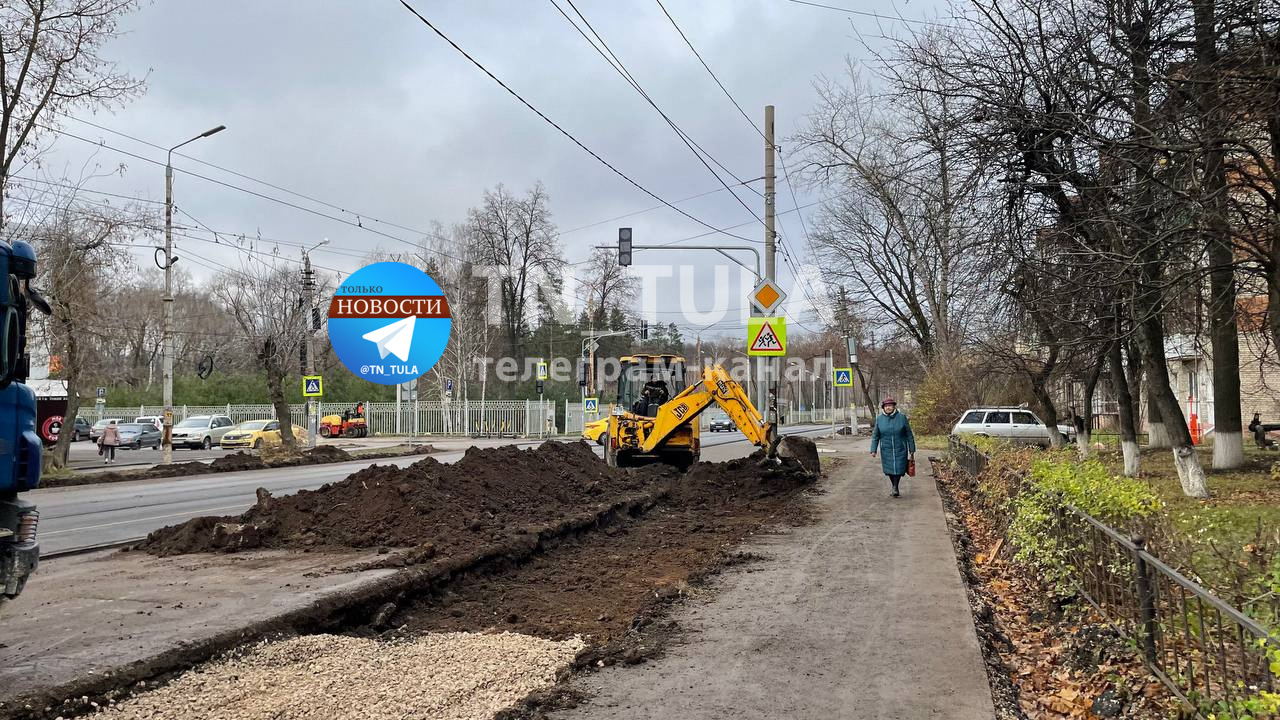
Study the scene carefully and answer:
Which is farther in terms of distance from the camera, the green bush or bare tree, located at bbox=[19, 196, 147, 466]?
bare tree, located at bbox=[19, 196, 147, 466]

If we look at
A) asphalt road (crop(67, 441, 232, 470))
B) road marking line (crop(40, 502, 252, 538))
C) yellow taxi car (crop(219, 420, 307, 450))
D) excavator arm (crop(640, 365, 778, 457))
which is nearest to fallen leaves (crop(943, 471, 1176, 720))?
excavator arm (crop(640, 365, 778, 457))

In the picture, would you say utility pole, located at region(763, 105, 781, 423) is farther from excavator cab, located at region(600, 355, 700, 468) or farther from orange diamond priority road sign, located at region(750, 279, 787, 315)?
excavator cab, located at region(600, 355, 700, 468)

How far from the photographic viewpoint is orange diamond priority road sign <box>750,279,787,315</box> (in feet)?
64.1

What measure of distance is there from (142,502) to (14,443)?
530 inches

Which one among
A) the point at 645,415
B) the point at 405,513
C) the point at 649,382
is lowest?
the point at 405,513

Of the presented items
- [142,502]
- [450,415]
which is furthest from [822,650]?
[450,415]

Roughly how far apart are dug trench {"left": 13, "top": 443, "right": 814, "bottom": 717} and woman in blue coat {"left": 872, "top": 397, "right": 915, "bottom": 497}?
1816 mm

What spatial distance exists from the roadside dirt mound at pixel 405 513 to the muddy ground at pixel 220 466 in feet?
45.7

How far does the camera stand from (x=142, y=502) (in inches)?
687

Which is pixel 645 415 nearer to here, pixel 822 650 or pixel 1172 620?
pixel 822 650

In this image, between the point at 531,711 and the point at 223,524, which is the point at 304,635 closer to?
the point at 531,711

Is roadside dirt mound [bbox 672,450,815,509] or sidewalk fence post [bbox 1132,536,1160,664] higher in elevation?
sidewalk fence post [bbox 1132,536,1160,664]

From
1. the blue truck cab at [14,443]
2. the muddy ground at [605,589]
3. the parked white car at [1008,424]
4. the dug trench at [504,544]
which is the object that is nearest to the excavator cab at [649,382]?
the dug trench at [504,544]

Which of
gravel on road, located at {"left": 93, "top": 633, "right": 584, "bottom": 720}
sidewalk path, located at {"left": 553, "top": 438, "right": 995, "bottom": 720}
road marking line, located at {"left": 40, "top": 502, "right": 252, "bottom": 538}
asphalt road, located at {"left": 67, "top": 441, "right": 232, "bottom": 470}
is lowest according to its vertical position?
asphalt road, located at {"left": 67, "top": 441, "right": 232, "bottom": 470}
